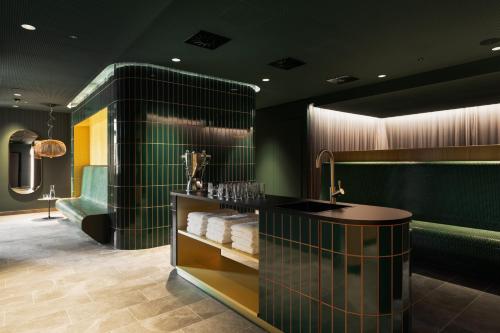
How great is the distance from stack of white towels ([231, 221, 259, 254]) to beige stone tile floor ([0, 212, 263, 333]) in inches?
23.2

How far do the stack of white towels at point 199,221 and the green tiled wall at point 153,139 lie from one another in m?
1.76

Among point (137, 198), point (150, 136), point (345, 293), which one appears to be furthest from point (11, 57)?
point (345, 293)

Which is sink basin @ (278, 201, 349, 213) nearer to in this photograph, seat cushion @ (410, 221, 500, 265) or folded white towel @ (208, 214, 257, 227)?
folded white towel @ (208, 214, 257, 227)

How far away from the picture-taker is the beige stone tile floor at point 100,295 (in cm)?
246

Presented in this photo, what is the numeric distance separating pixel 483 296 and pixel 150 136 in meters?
4.68

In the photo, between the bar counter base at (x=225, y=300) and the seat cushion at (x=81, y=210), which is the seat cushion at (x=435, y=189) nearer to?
the bar counter base at (x=225, y=300)

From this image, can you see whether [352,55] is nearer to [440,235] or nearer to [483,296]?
[440,235]

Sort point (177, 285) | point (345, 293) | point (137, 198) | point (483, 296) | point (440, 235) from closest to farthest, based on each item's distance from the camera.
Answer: point (345, 293), point (483, 296), point (177, 285), point (440, 235), point (137, 198)

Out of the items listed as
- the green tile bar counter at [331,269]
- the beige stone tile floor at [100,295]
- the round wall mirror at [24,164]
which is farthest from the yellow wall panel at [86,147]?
the green tile bar counter at [331,269]

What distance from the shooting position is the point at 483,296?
3.01 m

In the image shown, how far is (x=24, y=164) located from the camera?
8562 mm

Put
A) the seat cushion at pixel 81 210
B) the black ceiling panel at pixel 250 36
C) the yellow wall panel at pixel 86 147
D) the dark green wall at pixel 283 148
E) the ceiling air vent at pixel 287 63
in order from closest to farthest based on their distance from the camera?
the black ceiling panel at pixel 250 36 < the ceiling air vent at pixel 287 63 < the seat cushion at pixel 81 210 < the dark green wall at pixel 283 148 < the yellow wall panel at pixel 86 147

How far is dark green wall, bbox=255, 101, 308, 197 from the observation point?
7.43 meters

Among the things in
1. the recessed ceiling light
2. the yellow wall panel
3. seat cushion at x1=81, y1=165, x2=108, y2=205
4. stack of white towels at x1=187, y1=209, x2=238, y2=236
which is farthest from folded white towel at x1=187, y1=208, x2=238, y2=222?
the yellow wall panel
